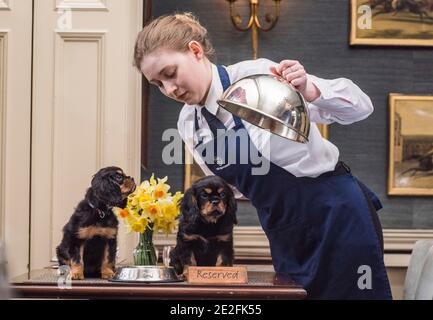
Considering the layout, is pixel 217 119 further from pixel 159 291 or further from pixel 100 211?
pixel 159 291

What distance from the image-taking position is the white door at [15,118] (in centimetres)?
234

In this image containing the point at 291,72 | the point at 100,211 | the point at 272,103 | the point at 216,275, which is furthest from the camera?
the point at 100,211

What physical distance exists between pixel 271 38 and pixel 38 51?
0.63 metres

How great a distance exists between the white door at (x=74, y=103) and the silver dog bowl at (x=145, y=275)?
0.62 metres

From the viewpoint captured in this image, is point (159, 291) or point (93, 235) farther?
point (93, 235)

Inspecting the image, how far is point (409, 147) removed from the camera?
98.8 inches

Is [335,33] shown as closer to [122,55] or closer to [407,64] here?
[407,64]

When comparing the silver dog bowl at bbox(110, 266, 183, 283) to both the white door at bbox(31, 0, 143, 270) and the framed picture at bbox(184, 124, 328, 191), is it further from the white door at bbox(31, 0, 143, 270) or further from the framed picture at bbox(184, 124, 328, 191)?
the framed picture at bbox(184, 124, 328, 191)

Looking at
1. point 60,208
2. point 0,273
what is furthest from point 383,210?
point 0,273

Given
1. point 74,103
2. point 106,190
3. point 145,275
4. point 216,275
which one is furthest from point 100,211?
point 74,103

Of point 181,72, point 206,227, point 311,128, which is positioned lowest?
point 206,227

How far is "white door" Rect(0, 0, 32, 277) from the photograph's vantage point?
7.66 ft

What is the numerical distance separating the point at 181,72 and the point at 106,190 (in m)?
0.31

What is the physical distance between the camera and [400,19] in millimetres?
2479
